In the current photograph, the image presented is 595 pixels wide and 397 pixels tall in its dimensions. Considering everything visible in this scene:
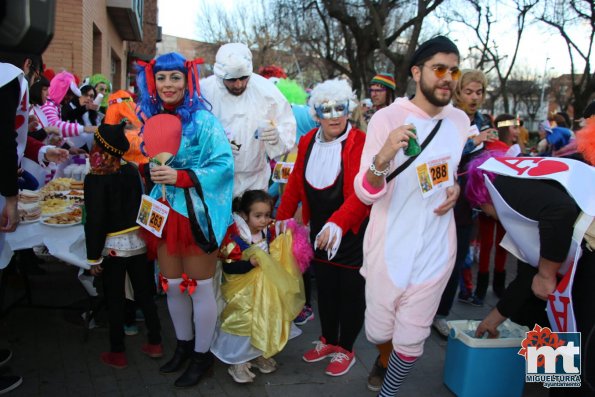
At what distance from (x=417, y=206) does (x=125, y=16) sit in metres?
13.6

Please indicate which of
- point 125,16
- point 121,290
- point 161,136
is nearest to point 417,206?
point 161,136

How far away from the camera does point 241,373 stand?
10.4 feet

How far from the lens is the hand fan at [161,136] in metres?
2.78

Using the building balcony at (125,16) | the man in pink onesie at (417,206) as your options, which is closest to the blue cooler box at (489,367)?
the man in pink onesie at (417,206)

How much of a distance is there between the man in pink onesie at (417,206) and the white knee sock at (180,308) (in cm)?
122

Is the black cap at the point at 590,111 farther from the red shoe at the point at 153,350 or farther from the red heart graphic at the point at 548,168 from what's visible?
the red shoe at the point at 153,350

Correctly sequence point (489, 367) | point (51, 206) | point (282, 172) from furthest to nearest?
point (282, 172)
point (51, 206)
point (489, 367)

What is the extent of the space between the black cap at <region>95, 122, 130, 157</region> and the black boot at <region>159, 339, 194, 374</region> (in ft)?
4.25

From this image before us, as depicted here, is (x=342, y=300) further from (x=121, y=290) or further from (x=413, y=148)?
(x=121, y=290)

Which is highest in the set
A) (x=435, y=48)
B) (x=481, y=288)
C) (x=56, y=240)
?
(x=435, y=48)

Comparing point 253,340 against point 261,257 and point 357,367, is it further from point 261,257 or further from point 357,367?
point 357,367

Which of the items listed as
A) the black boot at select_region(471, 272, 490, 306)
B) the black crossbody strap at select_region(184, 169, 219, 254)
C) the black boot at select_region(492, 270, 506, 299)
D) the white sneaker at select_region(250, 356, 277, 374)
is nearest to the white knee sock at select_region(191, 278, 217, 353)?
the black crossbody strap at select_region(184, 169, 219, 254)

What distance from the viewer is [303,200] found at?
3.39 metres

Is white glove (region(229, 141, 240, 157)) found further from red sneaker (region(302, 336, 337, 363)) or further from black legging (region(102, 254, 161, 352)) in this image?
red sneaker (region(302, 336, 337, 363))
